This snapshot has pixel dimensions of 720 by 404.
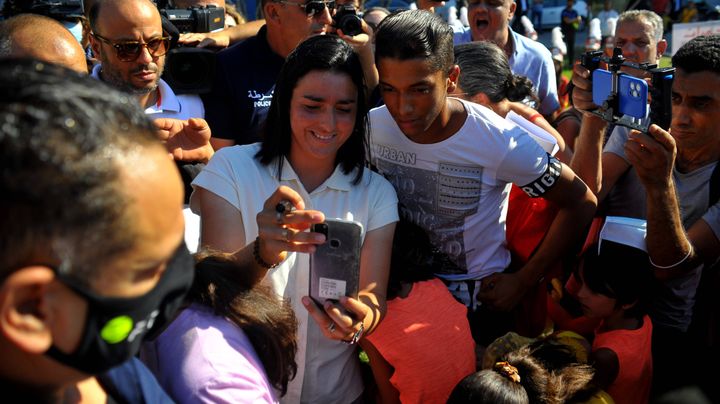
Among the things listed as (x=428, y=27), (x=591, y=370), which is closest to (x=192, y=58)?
(x=428, y=27)

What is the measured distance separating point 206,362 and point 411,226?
1.20 m

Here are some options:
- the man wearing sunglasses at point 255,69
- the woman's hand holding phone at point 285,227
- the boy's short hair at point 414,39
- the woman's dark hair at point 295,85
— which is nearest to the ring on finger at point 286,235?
the woman's hand holding phone at point 285,227

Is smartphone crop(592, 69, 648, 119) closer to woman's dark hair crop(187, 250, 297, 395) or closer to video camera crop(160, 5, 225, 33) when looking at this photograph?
woman's dark hair crop(187, 250, 297, 395)

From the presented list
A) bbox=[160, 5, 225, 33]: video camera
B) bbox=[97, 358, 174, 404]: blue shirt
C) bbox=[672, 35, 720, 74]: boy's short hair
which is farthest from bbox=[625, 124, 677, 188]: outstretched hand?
bbox=[160, 5, 225, 33]: video camera

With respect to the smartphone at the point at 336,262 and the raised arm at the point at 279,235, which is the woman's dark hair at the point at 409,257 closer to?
the smartphone at the point at 336,262

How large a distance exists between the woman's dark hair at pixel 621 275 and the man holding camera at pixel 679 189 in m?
0.06

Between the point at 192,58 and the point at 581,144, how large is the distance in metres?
1.82

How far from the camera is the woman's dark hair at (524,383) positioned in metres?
2.34

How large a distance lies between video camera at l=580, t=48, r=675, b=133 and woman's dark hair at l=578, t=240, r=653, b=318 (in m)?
0.49

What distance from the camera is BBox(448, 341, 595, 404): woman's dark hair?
234 cm

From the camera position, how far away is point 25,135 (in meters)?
0.95

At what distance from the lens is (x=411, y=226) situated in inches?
107

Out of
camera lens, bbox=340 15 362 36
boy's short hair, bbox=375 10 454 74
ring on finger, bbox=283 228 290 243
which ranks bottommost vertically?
ring on finger, bbox=283 228 290 243

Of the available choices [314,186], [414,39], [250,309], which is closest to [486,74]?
[414,39]
